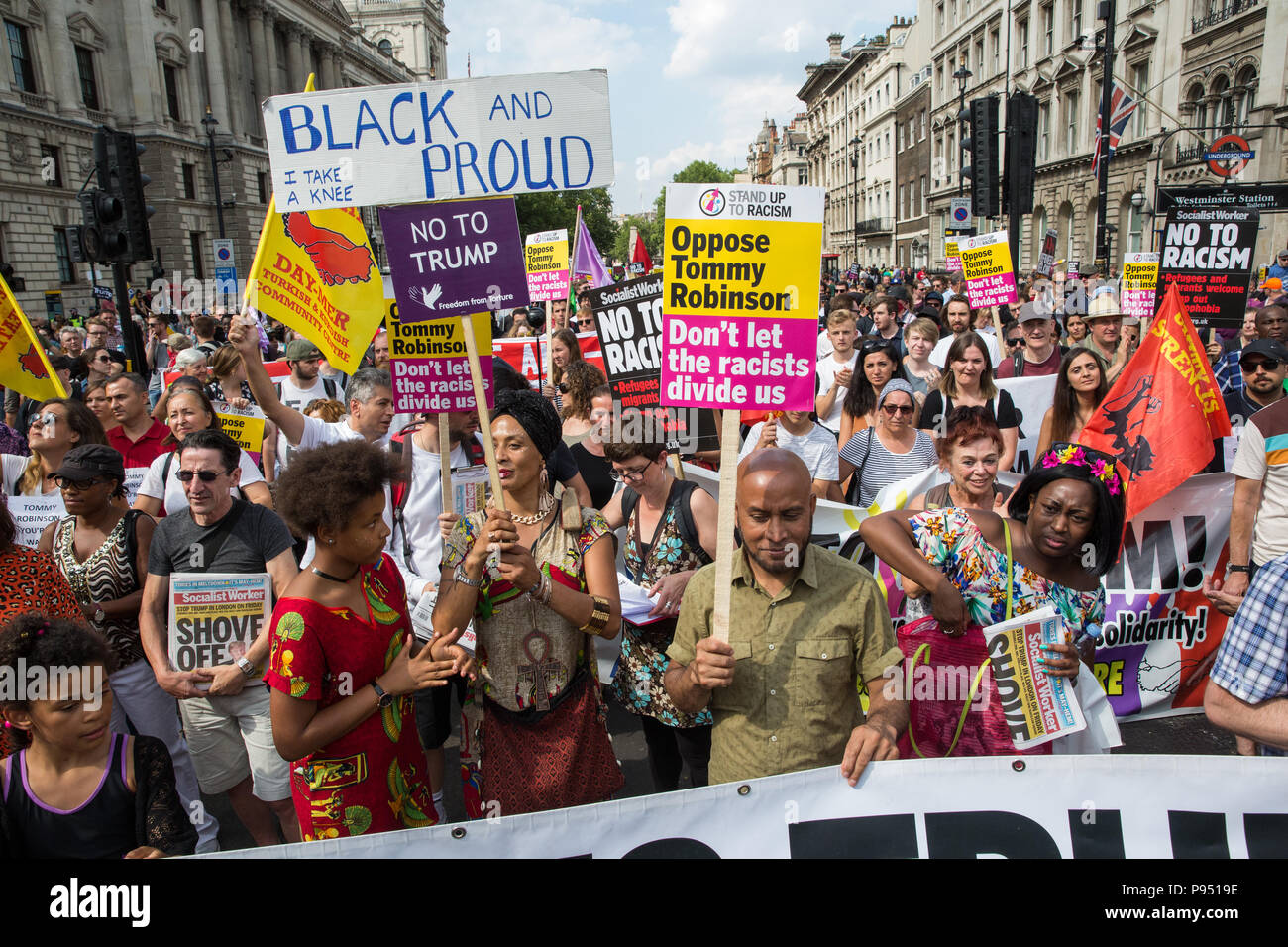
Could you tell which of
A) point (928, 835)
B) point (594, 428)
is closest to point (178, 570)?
point (594, 428)

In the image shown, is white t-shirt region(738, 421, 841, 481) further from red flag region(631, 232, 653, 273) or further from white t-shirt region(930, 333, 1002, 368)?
red flag region(631, 232, 653, 273)

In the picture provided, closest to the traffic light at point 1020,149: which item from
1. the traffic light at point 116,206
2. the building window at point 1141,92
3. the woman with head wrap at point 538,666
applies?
the woman with head wrap at point 538,666

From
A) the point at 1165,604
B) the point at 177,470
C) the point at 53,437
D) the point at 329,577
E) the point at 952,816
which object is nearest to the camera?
the point at 952,816

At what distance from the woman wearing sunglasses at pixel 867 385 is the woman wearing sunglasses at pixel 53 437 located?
4.52 metres

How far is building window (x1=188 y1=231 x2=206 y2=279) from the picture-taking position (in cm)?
4616

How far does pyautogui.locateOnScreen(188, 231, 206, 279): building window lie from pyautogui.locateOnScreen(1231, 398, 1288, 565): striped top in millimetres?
51161

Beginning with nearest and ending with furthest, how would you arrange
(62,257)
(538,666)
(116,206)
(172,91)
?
(538,666), (116,206), (62,257), (172,91)

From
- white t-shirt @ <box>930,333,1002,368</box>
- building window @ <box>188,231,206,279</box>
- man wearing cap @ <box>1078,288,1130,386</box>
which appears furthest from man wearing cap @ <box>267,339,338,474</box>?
building window @ <box>188,231,206,279</box>

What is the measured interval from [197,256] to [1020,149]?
4765 centimetres

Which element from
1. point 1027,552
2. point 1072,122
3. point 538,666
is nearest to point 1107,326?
point 1027,552

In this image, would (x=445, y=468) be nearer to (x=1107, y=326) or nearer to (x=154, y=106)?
(x=1107, y=326)

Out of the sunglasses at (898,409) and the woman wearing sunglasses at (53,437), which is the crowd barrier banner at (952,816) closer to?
the sunglasses at (898,409)

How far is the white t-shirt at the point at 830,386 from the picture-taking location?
21.1 ft

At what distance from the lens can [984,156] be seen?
1209 cm
